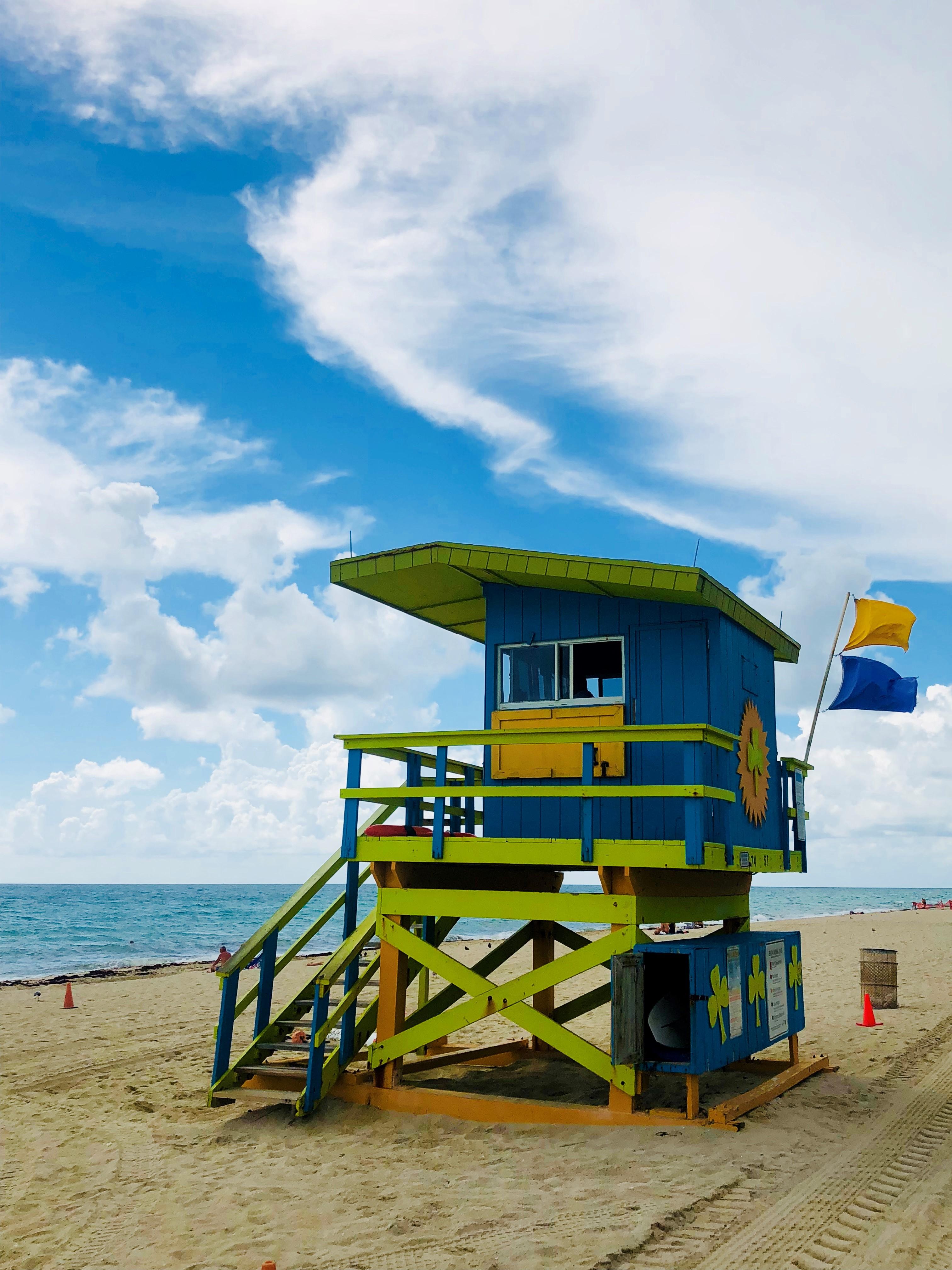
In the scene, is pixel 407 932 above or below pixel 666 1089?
above

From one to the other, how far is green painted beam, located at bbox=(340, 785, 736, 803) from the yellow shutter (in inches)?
8.1

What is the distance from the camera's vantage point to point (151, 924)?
69.4 meters

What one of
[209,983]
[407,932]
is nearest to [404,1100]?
[407,932]

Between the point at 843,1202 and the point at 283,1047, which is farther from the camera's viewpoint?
the point at 283,1047

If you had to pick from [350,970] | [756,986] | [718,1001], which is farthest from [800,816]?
[350,970]

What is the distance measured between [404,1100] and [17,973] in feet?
99.1

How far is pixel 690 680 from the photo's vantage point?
1017cm

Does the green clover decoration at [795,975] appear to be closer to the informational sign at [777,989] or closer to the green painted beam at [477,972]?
the informational sign at [777,989]

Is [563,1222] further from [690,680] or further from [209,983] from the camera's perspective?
[209,983]

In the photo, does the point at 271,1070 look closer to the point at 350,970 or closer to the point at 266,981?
the point at 266,981

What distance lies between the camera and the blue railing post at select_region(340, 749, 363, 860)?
9.95 meters

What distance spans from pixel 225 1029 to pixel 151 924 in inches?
2549

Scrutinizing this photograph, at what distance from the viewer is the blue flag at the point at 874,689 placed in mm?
12883

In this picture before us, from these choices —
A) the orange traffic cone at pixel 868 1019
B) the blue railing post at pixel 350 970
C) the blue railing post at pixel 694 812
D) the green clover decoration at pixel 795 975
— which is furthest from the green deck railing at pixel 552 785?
the orange traffic cone at pixel 868 1019
